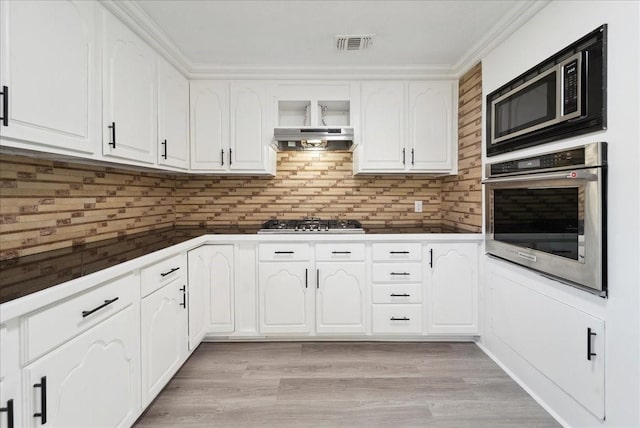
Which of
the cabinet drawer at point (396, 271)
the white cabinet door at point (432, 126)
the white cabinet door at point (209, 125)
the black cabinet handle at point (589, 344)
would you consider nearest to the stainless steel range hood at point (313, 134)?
the white cabinet door at point (209, 125)

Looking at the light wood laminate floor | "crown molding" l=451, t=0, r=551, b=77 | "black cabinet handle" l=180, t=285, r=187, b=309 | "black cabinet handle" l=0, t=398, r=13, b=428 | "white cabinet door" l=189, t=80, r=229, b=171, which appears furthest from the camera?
"white cabinet door" l=189, t=80, r=229, b=171

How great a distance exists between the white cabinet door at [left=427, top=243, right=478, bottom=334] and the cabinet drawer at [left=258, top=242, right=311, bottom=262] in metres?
1.02

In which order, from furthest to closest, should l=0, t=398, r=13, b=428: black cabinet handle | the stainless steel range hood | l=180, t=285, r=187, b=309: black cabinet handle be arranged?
1. the stainless steel range hood
2. l=180, t=285, r=187, b=309: black cabinet handle
3. l=0, t=398, r=13, b=428: black cabinet handle

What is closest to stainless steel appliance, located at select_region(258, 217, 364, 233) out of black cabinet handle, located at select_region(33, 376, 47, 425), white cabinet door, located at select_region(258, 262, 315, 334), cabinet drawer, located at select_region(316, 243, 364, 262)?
cabinet drawer, located at select_region(316, 243, 364, 262)

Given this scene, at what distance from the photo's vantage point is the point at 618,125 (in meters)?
1.39

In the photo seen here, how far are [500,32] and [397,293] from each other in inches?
79.6

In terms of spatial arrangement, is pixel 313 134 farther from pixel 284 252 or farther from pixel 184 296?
pixel 184 296

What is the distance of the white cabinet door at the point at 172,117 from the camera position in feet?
7.88

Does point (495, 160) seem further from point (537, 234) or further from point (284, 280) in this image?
point (284, 280)

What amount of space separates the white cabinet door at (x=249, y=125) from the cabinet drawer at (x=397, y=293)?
1470mm

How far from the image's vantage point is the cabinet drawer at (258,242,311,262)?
2684 millimetres

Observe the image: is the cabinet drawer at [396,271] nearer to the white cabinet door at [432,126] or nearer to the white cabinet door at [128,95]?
the white cabinet door at [432,126]

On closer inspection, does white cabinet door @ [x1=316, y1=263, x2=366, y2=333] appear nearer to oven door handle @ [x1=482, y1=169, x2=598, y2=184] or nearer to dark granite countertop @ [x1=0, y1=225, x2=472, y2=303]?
dark granite countertop @ [x1=0, y1=225, x2=472, y2=303]

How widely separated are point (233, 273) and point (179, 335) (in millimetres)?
641
